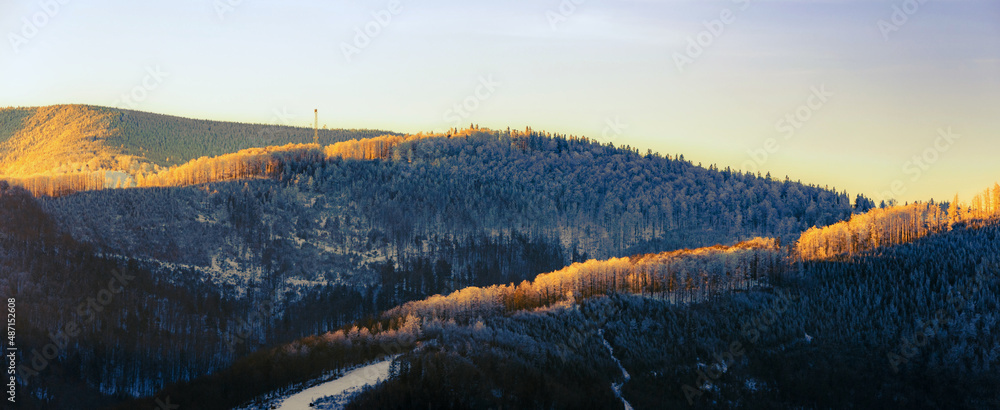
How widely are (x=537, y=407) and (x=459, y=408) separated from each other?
14.5 meters

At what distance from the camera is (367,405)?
198 m

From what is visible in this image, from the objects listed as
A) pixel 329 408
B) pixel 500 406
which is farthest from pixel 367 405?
pixel 500 406

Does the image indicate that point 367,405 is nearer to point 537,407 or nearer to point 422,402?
point 422,402

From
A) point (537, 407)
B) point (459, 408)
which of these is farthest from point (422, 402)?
point (537, 407)

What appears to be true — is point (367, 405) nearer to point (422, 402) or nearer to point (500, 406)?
point (422, 402)

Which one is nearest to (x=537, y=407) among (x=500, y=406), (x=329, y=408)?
(x=500, y=406)

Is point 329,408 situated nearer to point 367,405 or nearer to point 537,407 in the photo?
point 367,405

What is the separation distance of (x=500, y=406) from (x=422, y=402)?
14.5 metres

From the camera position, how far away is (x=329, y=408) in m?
199

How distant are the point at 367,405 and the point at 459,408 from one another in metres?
17.0

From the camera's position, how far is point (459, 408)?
200 metres

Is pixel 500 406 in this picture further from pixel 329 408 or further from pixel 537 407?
pixel 329 408

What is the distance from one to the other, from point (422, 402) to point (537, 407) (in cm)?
2139

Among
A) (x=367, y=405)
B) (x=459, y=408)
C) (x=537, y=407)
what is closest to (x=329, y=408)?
(x=367, y=405)
